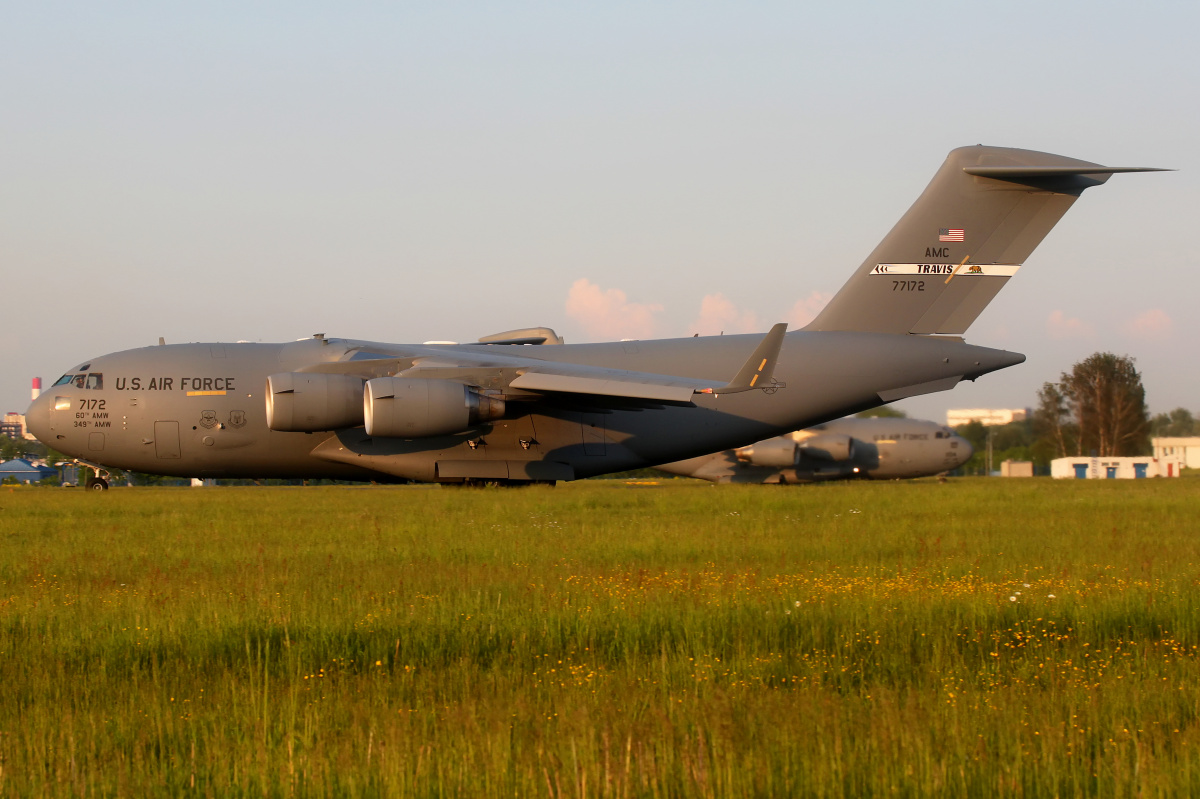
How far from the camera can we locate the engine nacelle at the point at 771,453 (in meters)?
36.5

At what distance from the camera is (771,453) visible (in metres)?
36.5

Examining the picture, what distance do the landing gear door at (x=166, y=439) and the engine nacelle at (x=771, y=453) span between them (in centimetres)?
2262

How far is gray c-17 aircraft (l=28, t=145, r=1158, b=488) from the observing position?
1664 centimetres

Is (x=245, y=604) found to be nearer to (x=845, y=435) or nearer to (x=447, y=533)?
(x=447, y=533)

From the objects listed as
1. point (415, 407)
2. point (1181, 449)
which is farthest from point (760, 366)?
point (1181, 449)

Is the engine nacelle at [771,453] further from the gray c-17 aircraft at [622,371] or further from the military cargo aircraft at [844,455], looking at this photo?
the gray c-17 aircraft at [622,371]

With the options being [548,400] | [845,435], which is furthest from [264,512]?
[845,435]

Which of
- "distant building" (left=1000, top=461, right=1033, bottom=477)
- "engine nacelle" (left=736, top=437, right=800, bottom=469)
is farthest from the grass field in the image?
"distant building" (left=1000, top=461, right=1033, bottom=477)

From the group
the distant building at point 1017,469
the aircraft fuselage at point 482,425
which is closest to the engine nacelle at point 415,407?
the aircraft fuselage at point 482,425

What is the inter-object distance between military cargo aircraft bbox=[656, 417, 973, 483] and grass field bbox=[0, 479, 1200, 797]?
26.7 metres

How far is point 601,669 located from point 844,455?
34.2 m

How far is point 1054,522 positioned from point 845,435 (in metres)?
25.2

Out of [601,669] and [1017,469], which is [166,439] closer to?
[601,669]

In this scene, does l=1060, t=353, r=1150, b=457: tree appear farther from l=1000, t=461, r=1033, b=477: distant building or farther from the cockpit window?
the cockpit window
